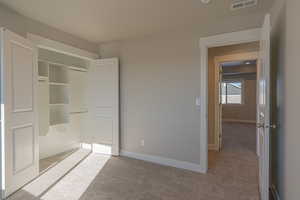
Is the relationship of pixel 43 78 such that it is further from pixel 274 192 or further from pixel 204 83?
pixel 274 192

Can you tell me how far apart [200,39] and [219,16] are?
42 cm

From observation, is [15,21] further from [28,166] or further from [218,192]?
[218,192]

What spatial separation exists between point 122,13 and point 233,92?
7.88m

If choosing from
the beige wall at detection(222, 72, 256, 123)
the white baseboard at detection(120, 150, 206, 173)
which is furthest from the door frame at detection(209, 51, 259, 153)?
the beige wall at detection(222, 72, 256, 123)

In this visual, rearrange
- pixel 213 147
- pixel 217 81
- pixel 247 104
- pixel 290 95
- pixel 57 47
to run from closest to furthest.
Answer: pixel 290 95 < pixel 57 47 < pixel 213 147 < pixel 217 81 < pixel 247 104

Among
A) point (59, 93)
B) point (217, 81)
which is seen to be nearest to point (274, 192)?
point (217, 81)

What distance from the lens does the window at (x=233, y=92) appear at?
8516 mm

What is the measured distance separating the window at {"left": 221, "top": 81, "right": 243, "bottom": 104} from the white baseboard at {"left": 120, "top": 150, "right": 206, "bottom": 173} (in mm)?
6770

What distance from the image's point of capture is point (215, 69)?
13.8 feet

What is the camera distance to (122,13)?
8.11 ft

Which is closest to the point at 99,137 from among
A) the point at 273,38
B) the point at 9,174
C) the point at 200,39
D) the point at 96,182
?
the point at 96,182

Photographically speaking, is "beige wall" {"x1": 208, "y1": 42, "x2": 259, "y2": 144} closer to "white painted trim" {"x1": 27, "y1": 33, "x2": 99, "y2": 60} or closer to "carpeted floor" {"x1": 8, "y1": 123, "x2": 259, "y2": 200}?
"carpeted floor" {"x1": 8, "y1": 123, "x2": 259, "y2": 200}

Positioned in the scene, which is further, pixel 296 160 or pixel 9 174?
pixel 9 174

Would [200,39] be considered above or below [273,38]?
above
